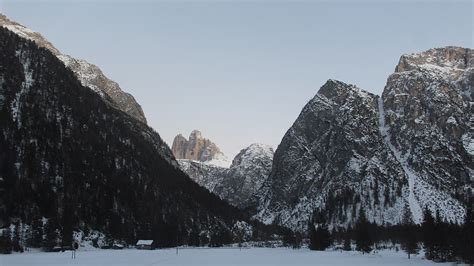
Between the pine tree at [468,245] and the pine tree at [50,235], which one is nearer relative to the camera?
the pine tree at [468,245]

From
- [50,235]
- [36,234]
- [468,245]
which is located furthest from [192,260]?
[50,235]

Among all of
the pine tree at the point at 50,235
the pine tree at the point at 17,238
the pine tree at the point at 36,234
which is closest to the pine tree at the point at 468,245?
the pine tree at the point at 17,238

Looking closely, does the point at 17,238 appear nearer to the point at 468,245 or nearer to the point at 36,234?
the point at 36,234

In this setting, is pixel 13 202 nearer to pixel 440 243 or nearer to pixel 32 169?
pixel 32 169

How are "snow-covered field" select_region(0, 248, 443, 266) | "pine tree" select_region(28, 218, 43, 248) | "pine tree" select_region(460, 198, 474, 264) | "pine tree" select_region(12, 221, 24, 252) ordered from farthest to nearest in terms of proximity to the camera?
"pine tree" select_region(28, 218, 43, 248), "pine tree" select_region(12, 221, 24, 252), "pine tree" select_region(460, 198, 474, 264), "snow-covered field" select_region(0, 248, 443, 266)

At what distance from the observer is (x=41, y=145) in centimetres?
19412

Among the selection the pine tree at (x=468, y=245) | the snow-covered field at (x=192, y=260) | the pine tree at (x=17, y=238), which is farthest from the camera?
the pine tree at (x=17, y=238)

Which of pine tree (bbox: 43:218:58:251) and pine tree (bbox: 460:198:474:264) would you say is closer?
pine tree (bbox: 460:198:474:264)

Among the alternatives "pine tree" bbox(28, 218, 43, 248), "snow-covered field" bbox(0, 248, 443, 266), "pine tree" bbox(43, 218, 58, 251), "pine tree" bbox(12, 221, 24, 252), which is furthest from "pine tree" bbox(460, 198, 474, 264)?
"pine tree" bbox(28, 218, 43, 248)

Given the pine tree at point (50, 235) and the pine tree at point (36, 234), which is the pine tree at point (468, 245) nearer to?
the pine tree at point (50, 235)

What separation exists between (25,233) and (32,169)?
39.2m

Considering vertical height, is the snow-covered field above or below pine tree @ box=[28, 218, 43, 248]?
below

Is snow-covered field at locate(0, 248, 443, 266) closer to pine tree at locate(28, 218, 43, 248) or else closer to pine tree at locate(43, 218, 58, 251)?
pine tree at locate(28, 218, 43, 248)

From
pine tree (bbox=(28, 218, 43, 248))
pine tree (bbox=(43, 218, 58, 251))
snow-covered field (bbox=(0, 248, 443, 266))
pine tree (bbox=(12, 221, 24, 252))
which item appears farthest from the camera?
pine tree (bbox=(43, 218, 58, 251))
